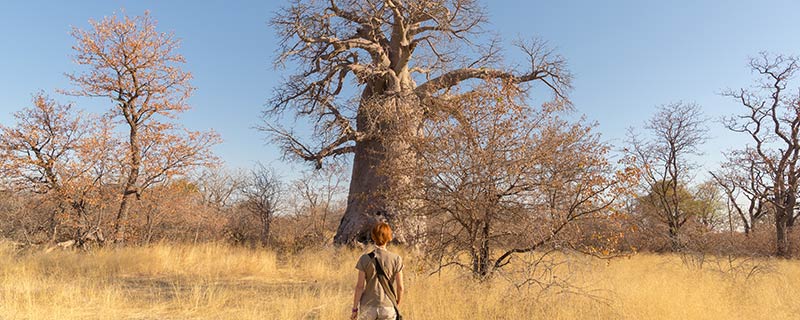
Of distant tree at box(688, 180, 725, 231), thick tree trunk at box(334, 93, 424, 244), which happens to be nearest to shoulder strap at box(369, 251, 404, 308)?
thick tree trunk at box(334, 93, 424, 244)

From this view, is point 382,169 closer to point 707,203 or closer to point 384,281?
point 384,281

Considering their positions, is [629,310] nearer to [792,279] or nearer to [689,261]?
[792,279]

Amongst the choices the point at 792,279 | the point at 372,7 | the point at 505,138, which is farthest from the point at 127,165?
the point at 792,279

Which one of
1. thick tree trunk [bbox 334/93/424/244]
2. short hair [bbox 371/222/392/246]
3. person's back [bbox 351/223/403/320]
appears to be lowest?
person's back [bbox 351/223/403/320]

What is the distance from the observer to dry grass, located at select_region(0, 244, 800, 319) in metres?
4.35

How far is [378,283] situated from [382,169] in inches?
89.9

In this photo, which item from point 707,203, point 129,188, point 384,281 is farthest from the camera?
point 707,203

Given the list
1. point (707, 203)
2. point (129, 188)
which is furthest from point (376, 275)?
point (707, 203)

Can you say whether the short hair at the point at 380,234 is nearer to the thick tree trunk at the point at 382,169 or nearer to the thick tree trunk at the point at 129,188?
the thick tree trunk at the point at 382,169

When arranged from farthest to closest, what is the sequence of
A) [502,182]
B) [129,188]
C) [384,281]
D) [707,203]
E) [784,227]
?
1. [707,203]
2. [784,227]
3. [129,188]
4. [502,182]
5. [384,281]

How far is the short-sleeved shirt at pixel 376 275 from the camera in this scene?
9.78 feet

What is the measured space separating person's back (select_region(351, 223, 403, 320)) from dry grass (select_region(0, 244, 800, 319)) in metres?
1.29

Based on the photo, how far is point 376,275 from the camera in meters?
3.01

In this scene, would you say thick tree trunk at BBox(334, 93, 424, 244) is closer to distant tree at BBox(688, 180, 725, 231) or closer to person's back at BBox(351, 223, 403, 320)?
person's back at BBox(351, 223, 403, 320)
